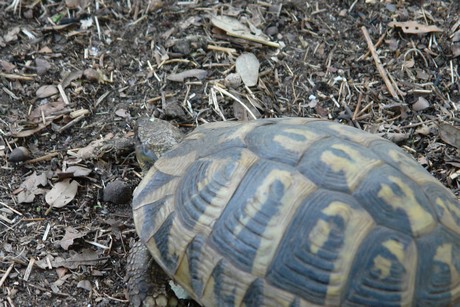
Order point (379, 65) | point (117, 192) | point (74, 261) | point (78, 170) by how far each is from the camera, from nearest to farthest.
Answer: point (74, 261)
point (117, 192)
point (78, 170)
point (379, 65)

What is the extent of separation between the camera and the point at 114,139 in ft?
13.6

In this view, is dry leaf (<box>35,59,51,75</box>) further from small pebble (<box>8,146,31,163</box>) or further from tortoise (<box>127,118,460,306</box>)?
tortoise (<box>127,118,460,306</box>)

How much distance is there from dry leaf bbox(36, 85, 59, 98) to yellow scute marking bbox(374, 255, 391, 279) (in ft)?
9.42

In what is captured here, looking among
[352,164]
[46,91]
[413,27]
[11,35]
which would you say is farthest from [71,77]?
[413,27]

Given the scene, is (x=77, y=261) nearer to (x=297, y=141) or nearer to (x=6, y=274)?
(x=6, y=274)

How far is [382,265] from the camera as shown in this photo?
260 centimetres

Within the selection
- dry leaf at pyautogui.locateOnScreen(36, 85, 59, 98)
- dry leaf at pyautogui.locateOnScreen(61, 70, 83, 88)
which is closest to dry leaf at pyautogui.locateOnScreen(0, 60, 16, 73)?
dry leaf at pyautogui.locateOnScreen(36, 85, 59, 98)

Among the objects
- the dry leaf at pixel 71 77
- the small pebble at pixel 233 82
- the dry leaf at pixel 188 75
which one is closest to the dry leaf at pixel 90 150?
the dry leaf at pixel 71 77

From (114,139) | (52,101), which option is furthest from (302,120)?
(52,101)

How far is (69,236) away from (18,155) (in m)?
0.74

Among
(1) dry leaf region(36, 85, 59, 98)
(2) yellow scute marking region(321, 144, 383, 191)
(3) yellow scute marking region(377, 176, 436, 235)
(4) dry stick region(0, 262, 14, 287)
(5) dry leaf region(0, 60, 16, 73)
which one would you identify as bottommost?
(4) dry stick region(0, 262, 14, 287)

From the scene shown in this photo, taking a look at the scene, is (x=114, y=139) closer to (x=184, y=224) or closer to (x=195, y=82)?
(x=195, y=82)

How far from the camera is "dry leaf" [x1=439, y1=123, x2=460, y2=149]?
4.07m

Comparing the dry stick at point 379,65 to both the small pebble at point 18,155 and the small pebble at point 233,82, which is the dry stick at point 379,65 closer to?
the small pebble at point 233,82
